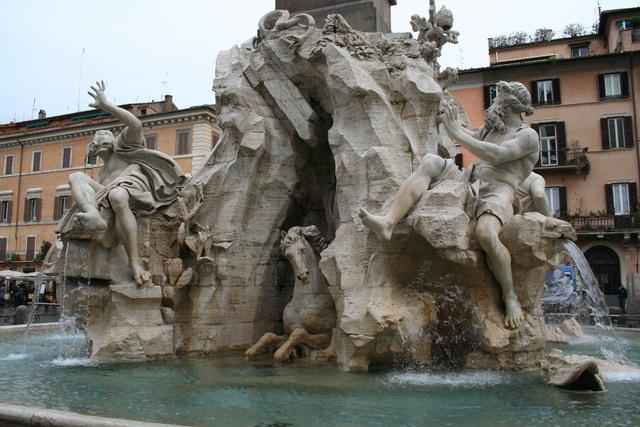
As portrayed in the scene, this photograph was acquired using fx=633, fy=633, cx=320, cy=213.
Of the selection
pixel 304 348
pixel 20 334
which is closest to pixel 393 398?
pixel 304 348

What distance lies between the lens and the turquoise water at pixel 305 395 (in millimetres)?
4781

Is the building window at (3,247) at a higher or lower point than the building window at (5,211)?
lower

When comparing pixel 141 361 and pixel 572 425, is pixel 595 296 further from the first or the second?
pixel 141 361

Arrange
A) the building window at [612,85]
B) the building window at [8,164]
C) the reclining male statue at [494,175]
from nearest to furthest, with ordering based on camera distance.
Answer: the reclining male statue at [494,175]
the building window at [612,85]
the building window at [8,164]

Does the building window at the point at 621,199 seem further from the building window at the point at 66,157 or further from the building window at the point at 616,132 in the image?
the building window at the point at 66,157

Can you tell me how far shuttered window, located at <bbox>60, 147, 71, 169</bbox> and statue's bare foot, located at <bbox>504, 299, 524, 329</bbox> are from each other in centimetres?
3189

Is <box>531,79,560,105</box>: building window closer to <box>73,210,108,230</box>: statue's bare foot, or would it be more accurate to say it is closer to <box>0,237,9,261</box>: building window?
<box>73,210,108,230</box>: statue's bare foot

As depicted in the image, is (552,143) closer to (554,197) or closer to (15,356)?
(554,197)

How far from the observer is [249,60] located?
930cm

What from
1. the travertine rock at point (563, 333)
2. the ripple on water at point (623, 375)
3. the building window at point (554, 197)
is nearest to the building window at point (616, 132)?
the building window at point (554, 197)

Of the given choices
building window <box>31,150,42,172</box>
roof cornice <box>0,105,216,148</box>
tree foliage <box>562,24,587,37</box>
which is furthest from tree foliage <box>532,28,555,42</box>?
building window <box>31,150,42,172</box>

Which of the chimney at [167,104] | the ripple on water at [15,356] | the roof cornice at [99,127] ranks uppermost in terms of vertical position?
the chimney at [167,104]

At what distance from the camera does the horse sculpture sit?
26.5 ft

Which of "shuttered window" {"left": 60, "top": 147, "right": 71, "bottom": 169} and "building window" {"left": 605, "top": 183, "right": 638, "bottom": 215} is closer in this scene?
"building window" {"left": 605, "top": 183, "right": 638, "bottom": 215}
